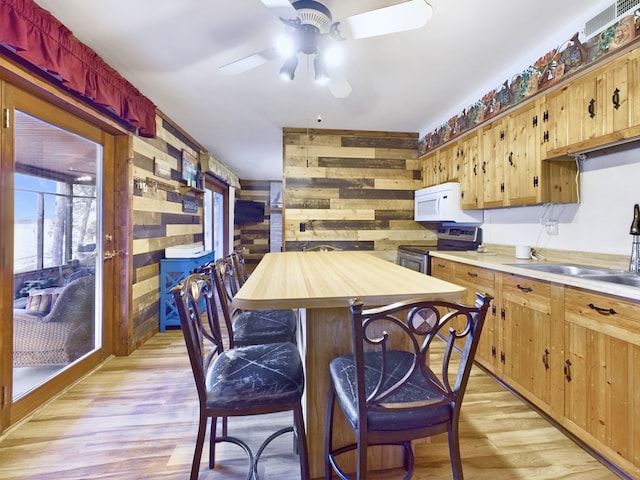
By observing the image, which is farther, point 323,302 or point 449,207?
point 449,207

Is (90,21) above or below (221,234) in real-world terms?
above

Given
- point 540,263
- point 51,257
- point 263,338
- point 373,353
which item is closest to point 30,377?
point 51,257

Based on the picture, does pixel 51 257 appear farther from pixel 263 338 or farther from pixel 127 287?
pixel 263 338

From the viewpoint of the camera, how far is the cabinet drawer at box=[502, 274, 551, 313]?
5.88 ft

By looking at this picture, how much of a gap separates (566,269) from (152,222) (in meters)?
3.74

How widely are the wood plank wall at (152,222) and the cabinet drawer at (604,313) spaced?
342cm

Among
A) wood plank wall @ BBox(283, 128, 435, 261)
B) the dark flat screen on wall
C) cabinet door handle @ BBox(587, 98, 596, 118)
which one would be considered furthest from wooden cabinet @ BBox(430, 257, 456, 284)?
the dark flat screen on wall

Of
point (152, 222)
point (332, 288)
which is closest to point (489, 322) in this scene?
point (332, 288)

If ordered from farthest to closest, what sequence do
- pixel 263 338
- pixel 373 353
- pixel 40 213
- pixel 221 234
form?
pixel 221 234 → pixel 40 213 → pixel 263 338 → pixel 373 353

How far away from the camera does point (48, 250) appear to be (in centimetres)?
200

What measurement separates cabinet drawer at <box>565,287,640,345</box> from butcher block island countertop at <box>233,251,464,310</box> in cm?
83

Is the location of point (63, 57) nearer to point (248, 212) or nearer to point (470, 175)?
point (470, 175)

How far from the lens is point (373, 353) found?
51.0 inches

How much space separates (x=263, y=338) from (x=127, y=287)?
173 cm
